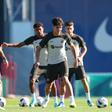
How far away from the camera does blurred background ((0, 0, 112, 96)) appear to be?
Answer: 3359 cm

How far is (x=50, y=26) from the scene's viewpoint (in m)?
34.2

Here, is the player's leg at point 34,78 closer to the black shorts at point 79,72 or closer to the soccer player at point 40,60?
the soccer player at point 40,60

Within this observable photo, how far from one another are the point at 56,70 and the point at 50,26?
14.5 meters

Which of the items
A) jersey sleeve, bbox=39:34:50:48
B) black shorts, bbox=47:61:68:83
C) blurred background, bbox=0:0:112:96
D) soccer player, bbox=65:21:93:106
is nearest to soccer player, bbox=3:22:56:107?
soccer player, bbox=65:21:93:106

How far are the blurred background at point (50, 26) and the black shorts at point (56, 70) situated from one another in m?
12.8

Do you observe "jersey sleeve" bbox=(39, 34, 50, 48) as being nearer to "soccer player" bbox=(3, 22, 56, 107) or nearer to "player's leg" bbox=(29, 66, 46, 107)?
"soccer player" bbox=(3, 22, 56, 107)

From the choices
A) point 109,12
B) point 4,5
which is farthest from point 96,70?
point 4,5

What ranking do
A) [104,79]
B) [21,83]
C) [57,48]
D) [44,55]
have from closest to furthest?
[57,48], [44,55], [104,79], [21,83]

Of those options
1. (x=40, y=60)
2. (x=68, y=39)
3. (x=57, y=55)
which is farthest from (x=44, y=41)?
(x=40, y=60)

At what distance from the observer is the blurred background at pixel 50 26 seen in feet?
110

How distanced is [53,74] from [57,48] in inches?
25.3

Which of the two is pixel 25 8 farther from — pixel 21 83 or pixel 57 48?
pixel 57 48

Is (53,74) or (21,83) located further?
(21,83)

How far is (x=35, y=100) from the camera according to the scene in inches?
819
